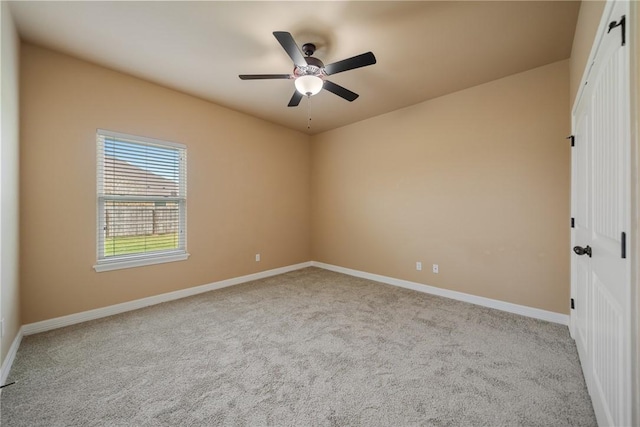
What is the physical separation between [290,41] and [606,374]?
2655 mm

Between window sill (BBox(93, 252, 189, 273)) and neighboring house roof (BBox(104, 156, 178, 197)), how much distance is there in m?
0.78

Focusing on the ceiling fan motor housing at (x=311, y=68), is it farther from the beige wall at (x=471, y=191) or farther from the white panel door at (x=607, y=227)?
the beige wall at (x=471, y=191)

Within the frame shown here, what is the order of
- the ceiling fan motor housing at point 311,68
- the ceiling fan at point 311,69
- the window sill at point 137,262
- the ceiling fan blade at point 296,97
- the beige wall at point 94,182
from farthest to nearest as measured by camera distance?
1. the window sill at point 137,262
2. the ceiling fan blade at point 296,97
3. the beige wall at point 94,182
4. the ceiling fan motor housing at point 311,68
5. the ceiling fan at point 311,69

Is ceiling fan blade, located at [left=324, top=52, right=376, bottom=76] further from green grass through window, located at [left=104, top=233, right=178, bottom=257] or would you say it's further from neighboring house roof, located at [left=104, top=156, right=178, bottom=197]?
green grass through window, located at [left=104, top=233, right=178, bottom=257]

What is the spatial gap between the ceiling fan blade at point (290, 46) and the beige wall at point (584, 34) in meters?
1.76

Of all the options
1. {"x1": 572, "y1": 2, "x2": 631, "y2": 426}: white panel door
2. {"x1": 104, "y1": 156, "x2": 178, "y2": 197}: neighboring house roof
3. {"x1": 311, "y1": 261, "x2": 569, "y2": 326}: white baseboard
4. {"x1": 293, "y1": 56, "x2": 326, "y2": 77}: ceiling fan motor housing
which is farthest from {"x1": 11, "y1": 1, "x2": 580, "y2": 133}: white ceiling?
{"x1": 311, "y1": 261, "x2": 569, "y2": 326}: white baseboard

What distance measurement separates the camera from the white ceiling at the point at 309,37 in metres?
2.02

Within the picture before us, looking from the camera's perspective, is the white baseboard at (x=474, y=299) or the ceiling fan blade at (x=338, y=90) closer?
the ceiling fan blade at (x=338, y=90)

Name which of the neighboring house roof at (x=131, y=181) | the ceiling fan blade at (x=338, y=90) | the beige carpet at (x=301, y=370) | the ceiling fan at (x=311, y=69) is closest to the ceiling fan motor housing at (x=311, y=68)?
the ceiling fan at (x=311, y=69)

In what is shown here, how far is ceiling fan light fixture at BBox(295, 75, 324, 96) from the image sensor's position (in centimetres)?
235

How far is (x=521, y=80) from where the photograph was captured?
9.58ft

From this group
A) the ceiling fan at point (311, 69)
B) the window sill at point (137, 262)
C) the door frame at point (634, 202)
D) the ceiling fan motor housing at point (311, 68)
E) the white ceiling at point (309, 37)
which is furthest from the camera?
the window sill at point (137, 262)

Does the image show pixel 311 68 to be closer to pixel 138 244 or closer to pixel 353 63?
pixel 353 63

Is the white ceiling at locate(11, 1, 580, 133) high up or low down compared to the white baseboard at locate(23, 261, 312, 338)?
up
